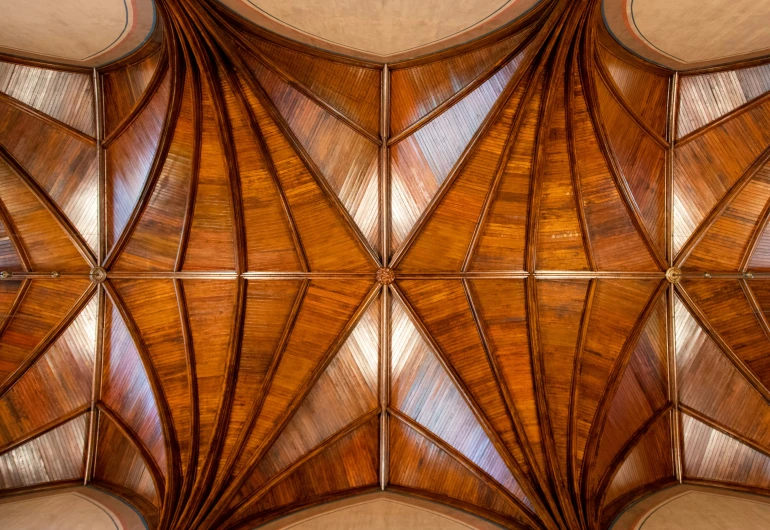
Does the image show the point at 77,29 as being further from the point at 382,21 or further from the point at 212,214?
the point at 382,21

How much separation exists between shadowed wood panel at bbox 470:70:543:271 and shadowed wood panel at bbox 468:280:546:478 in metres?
0.55

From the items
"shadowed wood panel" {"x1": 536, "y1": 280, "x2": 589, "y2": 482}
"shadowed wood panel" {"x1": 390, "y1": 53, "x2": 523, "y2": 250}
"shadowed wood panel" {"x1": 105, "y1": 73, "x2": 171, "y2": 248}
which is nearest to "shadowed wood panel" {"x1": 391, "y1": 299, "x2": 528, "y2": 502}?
"shadowed wood panel" {"x1": 536, "y1": 280, "x2": 589, "y2": 482}

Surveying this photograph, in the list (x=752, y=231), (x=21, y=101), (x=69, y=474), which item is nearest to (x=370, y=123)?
(x=21, y=101)

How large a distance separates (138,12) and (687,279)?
13.4 m

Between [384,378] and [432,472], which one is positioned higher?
[384,378]

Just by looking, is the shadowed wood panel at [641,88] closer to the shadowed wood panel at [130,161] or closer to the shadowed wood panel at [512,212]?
the shadowed wood panel at [512,212]

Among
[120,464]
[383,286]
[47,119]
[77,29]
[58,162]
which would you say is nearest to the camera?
[77,29]

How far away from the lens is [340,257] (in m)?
13.0

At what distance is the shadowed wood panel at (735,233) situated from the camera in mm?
12094

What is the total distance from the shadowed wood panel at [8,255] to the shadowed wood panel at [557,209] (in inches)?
Answer: 496

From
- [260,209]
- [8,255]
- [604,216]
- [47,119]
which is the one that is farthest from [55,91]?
[604,216]

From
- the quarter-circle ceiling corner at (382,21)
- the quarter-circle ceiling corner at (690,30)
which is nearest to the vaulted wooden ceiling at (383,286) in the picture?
the quarter-circle ceiling corner at (690,30)

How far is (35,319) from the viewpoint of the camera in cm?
1248

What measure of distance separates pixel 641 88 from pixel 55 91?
13.0 meters
